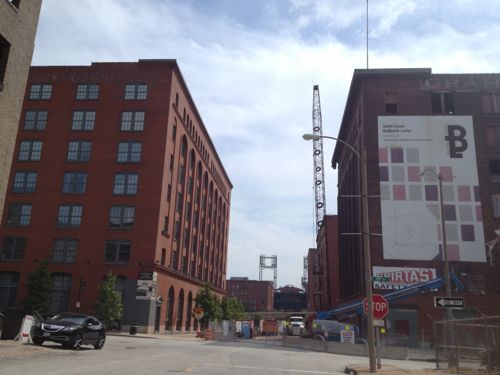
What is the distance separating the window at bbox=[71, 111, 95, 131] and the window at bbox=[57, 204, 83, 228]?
33.0 ft

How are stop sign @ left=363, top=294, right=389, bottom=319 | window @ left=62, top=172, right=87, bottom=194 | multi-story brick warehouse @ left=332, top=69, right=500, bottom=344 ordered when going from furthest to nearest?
window @ left=62, top=172, right=87, bottom=194, multi-story brick warehouse @ left=332, top=69, right=500, bottom=344, stop sign @ left=363, top=294, right=389, bottom=319

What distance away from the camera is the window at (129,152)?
5991cm

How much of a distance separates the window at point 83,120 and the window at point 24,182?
7744 mm

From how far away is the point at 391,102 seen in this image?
2247 inches

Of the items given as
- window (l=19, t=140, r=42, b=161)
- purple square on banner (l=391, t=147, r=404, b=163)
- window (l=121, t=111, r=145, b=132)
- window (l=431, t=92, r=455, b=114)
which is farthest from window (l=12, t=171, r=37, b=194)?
window (l=431, t=92, r=455, b=114)

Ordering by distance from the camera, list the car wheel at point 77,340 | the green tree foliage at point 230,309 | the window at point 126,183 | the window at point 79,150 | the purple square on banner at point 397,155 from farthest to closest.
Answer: the green tree foliage at point 230,309 → the window at point 79,150 → the window at point 126,183 → the purple square on banner at point 397,155 → the car wheel at point 77,340

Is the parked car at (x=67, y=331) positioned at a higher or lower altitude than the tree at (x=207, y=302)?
lower

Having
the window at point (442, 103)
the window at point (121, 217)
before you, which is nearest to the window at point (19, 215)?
the window at point (121, 217)

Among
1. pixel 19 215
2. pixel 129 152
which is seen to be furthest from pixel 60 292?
pixel 129 152

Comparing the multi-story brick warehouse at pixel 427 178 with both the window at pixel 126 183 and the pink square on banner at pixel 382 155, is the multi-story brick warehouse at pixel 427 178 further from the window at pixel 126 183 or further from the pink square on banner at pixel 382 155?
the window at pixel 126 183

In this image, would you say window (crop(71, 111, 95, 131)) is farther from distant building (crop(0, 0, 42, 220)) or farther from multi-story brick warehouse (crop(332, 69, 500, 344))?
distant building (crop(0, 0, 42, 220))

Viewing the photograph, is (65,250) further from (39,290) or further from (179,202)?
(179,202)

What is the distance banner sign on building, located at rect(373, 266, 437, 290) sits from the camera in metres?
51.0

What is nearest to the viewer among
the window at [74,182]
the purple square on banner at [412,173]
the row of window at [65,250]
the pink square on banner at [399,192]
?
the pink square on banner at [399,192]
